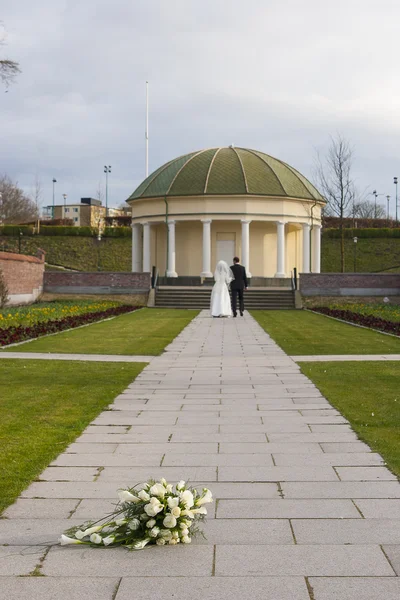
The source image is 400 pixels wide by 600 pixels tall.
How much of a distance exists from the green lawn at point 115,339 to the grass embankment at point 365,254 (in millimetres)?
41364

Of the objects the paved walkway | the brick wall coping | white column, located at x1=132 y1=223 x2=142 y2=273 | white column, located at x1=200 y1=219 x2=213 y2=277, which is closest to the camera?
the paved walkway

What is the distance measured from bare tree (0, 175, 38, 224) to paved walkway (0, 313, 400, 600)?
7898 centimetres

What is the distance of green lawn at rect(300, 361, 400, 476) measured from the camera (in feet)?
22.5

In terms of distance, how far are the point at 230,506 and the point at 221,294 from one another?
22.3 metres

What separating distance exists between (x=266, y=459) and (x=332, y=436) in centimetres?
109

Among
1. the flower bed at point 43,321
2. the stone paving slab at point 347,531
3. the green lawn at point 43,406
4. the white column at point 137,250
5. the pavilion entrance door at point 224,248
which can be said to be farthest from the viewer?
the white column at point 137,250

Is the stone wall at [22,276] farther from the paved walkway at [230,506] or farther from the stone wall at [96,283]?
the paved walkway at [230,506]

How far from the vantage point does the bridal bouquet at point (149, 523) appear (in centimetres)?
407

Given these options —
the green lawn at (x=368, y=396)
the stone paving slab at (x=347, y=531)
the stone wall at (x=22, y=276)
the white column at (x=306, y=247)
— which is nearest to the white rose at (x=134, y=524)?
the stone paving slab at (x=347, y=531)

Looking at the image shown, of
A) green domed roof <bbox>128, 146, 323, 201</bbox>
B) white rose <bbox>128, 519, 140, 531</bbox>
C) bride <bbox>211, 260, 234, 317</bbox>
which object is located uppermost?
green domed roof <bbox>128, 146, 323, 201</bbox>

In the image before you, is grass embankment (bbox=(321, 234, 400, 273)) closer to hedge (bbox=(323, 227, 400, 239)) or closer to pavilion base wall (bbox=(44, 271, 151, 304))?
hedge (bbox=(323, 227, 400, 239))

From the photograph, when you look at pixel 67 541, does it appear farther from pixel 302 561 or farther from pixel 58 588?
pixel 302 561

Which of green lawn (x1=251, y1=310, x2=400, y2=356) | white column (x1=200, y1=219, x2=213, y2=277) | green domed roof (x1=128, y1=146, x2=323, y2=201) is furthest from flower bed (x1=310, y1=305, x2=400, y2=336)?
green domed roof (x1=128, y1=146, x2=323, y2=201)

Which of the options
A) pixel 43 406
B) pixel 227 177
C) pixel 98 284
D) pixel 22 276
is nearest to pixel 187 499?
pixel 43 406
